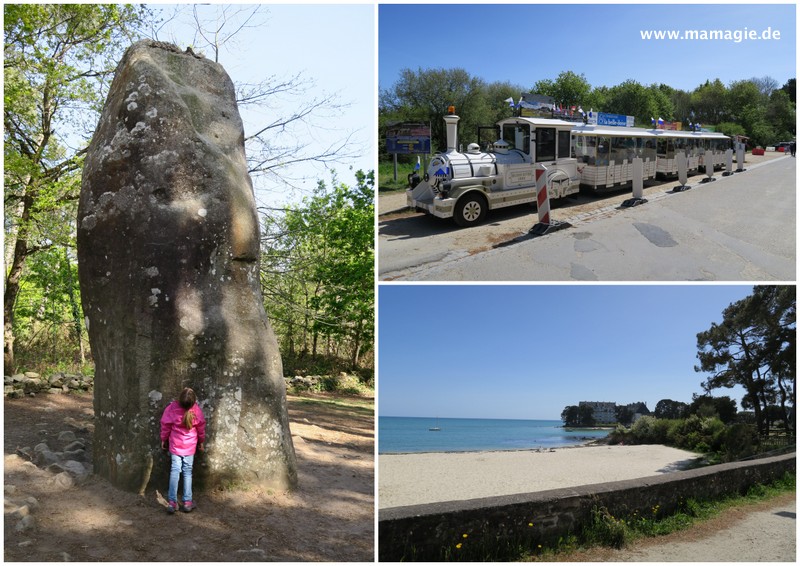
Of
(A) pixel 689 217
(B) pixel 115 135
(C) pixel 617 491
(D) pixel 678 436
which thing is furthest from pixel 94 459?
(D) pixel 678 436

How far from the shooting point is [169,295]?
18.5 feet

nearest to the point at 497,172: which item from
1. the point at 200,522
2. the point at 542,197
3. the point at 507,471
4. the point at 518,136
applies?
the point at 518,136

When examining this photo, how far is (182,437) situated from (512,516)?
3208mm

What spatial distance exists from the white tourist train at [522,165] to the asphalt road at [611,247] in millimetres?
438

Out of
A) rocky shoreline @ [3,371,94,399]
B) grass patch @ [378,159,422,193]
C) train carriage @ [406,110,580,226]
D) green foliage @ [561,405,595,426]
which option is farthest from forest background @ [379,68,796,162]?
green foliage @ [561,405,595,426]

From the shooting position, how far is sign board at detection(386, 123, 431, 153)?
13523 millimetres

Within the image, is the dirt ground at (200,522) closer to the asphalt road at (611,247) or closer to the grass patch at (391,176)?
the asphalt road at (611,247)

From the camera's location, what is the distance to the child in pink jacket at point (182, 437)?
17.5 ft

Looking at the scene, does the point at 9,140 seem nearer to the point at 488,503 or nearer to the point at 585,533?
the point at 488,503

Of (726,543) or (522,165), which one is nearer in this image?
(726,543)

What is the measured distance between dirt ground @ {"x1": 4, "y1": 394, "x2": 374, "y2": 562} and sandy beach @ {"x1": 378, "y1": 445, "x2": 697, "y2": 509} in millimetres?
6186

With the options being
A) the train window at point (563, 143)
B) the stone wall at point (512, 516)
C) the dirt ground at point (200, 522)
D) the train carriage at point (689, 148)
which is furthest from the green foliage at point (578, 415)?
the dirt ground at point (200, 522)

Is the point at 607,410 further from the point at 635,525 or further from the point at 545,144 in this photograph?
the point at 635,525

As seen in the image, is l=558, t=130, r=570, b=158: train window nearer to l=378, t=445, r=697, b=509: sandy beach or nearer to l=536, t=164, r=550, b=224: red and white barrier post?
l=536, t=164, r=550, b=224: red and white barrier post
